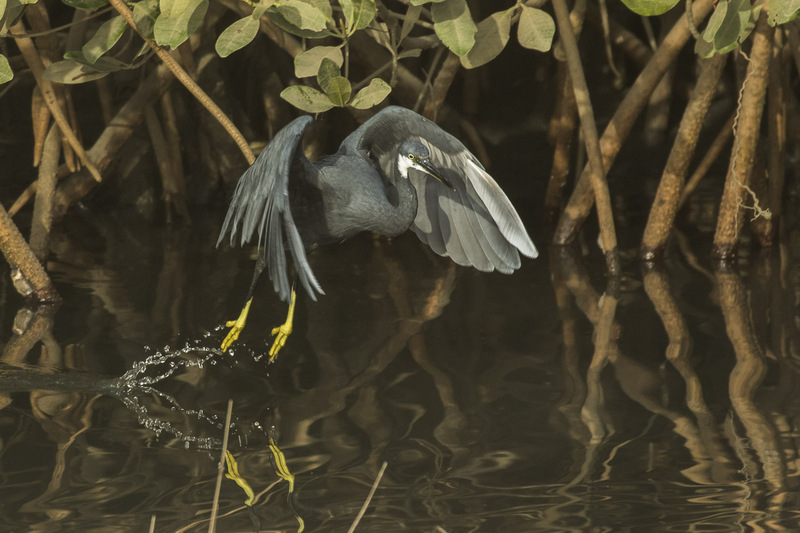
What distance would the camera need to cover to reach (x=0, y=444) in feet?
7.51

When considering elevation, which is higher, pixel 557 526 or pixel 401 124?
pixel 401 124

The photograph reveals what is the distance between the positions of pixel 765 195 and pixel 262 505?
8.74 feet

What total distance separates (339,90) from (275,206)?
0.68 meters

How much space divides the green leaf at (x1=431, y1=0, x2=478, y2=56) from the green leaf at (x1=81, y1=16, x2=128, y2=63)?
0.92 m

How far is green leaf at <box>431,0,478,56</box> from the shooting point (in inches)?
112

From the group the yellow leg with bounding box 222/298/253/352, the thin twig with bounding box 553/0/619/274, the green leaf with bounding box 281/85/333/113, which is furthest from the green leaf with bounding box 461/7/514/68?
the yellow leg with bounding box 222/298/253/352

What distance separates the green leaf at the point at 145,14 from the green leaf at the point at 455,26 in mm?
766

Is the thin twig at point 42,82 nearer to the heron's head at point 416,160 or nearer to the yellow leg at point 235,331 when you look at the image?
the yellow leg at point 235,331

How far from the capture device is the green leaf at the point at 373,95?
298 centimetres

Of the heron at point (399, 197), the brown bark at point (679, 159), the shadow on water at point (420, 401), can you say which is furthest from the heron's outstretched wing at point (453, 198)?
the brown bark at point (679, 159)

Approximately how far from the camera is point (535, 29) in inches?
118

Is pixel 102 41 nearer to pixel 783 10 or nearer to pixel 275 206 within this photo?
pixel 275 206

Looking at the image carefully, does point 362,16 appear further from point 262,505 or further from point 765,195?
point 765,195

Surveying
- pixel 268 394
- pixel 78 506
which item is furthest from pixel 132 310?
pixel 78 506
